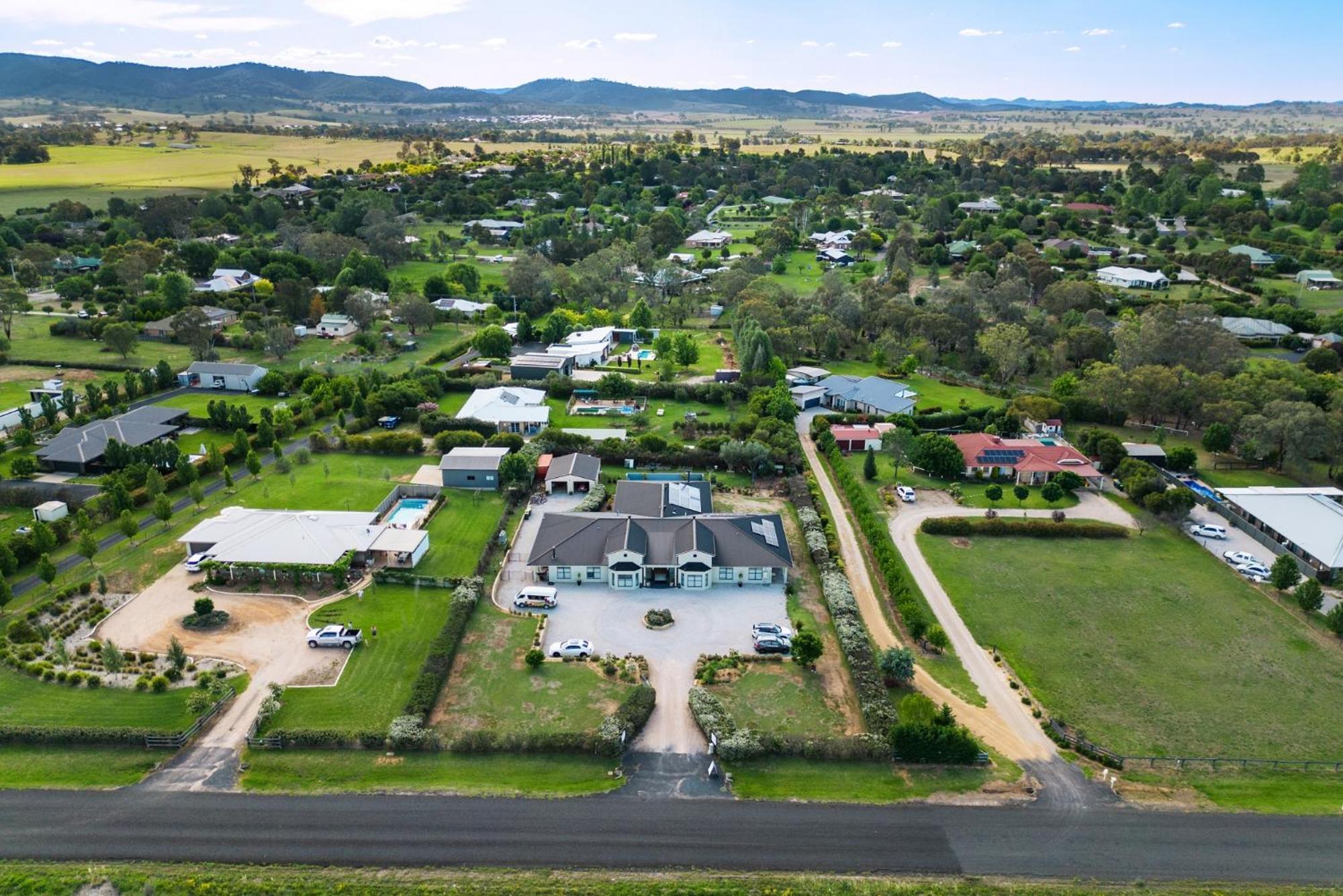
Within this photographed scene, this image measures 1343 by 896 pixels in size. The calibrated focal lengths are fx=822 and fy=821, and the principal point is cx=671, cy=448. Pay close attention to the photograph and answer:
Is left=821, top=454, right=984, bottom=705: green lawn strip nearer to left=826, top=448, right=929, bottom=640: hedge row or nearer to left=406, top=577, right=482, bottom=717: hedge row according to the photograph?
left=826, top=448, right=929, bottom=640: hedge row

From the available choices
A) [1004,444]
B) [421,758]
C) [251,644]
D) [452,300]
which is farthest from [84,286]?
[1004,444]

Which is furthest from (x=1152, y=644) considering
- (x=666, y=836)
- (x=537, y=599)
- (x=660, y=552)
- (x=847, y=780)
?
(x=537, y=599)

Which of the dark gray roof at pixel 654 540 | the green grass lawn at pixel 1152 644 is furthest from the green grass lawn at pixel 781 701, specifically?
the green grass lawn at pixel 1152 644

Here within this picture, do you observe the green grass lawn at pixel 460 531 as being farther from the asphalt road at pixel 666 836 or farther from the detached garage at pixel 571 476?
the asphalt road at pixel 666 836

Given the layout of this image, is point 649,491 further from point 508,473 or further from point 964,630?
point 964,630

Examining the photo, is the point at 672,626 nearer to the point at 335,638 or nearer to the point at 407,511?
the point at 335,638
